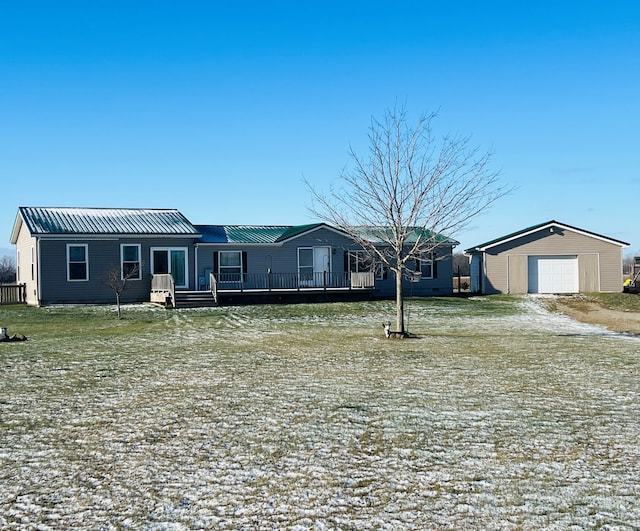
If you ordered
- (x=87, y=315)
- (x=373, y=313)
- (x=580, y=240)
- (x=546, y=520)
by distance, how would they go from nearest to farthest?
(x=546, y=520), (x=87, y=315), (x=373, y=313), (x=580, y=240)

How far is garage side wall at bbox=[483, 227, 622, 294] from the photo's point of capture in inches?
1361

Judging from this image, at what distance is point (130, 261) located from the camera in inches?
1129

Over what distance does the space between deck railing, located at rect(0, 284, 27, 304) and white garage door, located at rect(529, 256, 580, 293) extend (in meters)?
25.3

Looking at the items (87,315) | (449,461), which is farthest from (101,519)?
(87,315)

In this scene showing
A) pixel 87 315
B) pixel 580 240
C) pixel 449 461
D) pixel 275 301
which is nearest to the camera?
pixel 449 461

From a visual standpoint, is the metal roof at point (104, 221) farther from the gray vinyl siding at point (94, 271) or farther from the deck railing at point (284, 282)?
the deck railing at point (284, 282)

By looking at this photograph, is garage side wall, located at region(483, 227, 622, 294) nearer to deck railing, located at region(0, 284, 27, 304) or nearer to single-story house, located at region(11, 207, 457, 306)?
single-story house, located at region(11, 207, 457, 306)

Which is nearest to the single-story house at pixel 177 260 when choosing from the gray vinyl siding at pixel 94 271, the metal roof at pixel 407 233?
the gray vinyl siding at pixel 94 271

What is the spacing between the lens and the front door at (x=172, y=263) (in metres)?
29.2

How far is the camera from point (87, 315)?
23.7 m

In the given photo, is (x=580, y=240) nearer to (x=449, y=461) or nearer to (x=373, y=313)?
(x=373, y=313)

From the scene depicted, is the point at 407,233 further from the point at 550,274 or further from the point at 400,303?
the point at 550,274

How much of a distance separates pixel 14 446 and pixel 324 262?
2527 centimetres

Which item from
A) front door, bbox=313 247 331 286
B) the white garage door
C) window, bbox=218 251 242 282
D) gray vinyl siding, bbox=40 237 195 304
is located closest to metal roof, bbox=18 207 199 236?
gray vinyl siding, bbox=40 237 195 304
